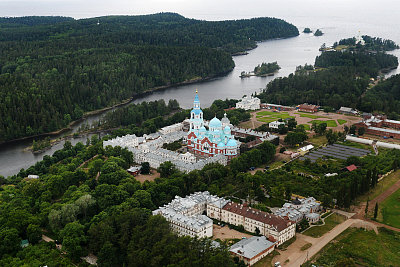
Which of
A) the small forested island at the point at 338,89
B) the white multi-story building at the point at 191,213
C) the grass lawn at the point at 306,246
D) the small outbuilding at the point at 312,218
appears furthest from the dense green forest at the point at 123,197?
the small forested island at the point at 338,89

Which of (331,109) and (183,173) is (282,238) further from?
(331,109)

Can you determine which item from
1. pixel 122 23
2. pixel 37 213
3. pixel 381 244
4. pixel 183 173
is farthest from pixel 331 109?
pixel 122 23

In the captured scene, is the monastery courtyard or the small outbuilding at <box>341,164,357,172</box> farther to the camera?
the monastery courtyard

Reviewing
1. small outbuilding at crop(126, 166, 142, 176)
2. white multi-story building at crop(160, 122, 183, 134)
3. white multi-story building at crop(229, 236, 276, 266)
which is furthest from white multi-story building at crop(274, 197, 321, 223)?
white multi-story building at crop(160, 122, 183, 134)

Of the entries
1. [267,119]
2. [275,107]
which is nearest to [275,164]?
[267,119]

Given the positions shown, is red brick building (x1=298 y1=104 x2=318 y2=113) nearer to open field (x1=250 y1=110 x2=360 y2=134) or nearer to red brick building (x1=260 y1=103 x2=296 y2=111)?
open field (x1=250 y1=110 x2=360 y2=134)

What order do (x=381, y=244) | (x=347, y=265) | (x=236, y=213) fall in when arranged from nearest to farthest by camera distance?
(x=347, y=265)
(x=381, y=244)
(x=236, y=213)

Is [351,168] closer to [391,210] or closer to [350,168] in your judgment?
[350,168]
